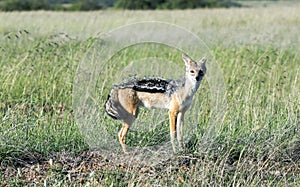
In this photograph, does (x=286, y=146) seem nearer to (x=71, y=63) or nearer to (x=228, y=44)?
(x=71, y=63)

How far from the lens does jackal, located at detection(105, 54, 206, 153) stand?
3.48 m

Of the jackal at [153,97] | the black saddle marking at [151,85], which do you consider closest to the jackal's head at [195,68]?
the jackal at [153,97]

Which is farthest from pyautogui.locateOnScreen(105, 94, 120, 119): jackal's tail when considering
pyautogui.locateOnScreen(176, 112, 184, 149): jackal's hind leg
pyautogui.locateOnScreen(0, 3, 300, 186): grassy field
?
pyautogui.locateOnScreen(176, 112, 184, 149): jackal's hind leg

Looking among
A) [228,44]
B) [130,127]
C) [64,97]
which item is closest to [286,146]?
[130,127]

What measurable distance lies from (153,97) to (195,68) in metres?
0.30

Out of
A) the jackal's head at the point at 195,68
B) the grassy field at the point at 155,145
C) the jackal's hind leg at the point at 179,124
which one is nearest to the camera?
the jackal's head at the point at 195,68

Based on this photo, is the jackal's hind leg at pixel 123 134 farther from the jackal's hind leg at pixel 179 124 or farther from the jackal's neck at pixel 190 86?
the jackal's neck at pixel 190 86

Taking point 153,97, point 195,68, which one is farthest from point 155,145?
point 195,68

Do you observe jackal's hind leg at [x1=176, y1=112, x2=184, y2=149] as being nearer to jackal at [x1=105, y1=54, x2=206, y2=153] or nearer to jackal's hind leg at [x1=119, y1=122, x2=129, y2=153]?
jackal at [x1=105, y1=54, x2=206, y2=153]

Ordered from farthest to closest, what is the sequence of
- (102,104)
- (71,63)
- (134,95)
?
(71,63), (102,104), (134,95)

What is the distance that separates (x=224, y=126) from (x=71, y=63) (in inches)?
105

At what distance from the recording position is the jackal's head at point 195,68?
341 centimetres

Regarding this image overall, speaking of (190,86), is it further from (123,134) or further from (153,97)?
(123,134)

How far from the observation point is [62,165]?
13.1 ft
